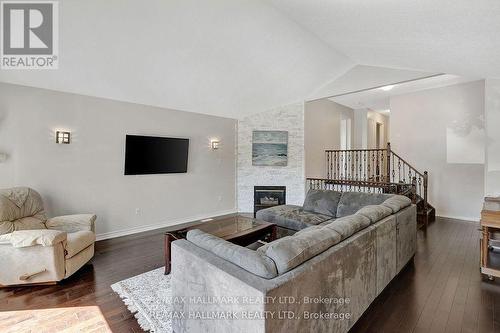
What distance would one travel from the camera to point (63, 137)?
396cm

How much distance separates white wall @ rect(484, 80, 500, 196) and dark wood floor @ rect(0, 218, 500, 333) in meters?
1.03

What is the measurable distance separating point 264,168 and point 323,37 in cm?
348

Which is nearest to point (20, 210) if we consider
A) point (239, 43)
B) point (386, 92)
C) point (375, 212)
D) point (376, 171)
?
point (239, 43)

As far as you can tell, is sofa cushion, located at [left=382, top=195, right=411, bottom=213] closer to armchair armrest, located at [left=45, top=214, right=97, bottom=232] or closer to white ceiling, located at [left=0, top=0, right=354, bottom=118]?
white ceiling, located at [left=0, top=0, right=354, bottom=118]

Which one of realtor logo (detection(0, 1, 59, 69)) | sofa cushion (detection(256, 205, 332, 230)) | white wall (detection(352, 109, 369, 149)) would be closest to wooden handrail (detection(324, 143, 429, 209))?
white wall (detection(352, 109, 369, 149))

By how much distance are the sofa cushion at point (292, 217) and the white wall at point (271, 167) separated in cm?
206

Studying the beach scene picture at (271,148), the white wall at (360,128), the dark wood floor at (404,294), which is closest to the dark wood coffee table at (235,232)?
the dark wood floor at (404,294)

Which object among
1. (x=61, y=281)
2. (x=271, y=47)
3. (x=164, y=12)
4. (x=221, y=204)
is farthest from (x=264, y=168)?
(x=61, y=281)

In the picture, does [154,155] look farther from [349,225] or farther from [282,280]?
[282,280]

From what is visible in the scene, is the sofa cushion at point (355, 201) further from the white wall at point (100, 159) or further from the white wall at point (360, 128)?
the white wall at point (360, 128)

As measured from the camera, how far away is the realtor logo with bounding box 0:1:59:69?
8.95ft

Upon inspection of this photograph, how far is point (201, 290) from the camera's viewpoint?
1.67 metres

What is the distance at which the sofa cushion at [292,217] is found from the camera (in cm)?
A: 379

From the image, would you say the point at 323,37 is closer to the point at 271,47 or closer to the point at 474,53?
the point at 271,47
